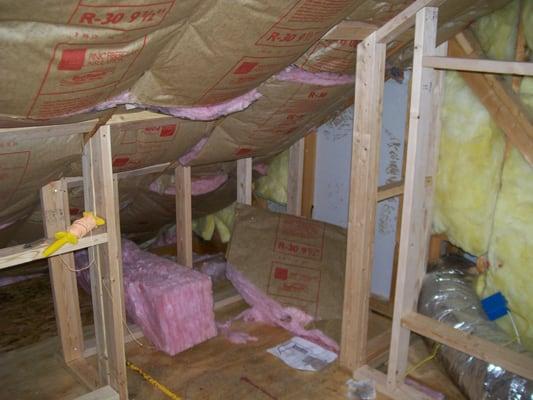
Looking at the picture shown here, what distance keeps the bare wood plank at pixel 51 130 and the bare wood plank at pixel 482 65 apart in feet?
4.51

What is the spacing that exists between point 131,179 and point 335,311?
1.44 meters

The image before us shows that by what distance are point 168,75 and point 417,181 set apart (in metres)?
1.16

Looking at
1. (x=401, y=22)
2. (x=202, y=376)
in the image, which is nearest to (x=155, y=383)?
(x=202, y=376)

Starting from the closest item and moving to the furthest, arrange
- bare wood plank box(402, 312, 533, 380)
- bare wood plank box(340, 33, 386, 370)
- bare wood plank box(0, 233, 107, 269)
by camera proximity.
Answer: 1. bare wood plank box(0, 233, 107, 269)
2. bare wood plank box(402, 312, 533, 380)
3. bare wood plank box(340, 33, 386, 370)

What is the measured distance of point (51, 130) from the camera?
2.06 metres

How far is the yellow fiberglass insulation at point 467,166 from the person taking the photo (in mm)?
2762

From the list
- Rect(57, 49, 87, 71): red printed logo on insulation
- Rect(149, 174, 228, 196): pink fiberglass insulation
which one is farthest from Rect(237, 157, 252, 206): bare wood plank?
Rect(57, 49, 87, 71): red printed logo on insulation

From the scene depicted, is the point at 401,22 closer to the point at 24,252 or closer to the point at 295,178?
the point at 295,178

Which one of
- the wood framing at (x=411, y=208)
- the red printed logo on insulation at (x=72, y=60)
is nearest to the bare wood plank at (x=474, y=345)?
the wood framing at (x=411, y=208)

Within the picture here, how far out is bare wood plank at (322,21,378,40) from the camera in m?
2.23

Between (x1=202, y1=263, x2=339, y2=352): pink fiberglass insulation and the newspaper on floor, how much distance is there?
5 centimetres

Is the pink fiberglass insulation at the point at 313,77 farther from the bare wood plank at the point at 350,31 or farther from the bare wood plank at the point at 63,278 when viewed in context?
the bare wood plank at the point at 63,278

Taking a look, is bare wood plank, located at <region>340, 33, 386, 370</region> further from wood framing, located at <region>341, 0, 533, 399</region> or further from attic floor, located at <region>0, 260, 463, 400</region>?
attic floor, located at <region>0, 260, 463, 400</region>

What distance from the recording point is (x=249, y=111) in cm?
273
